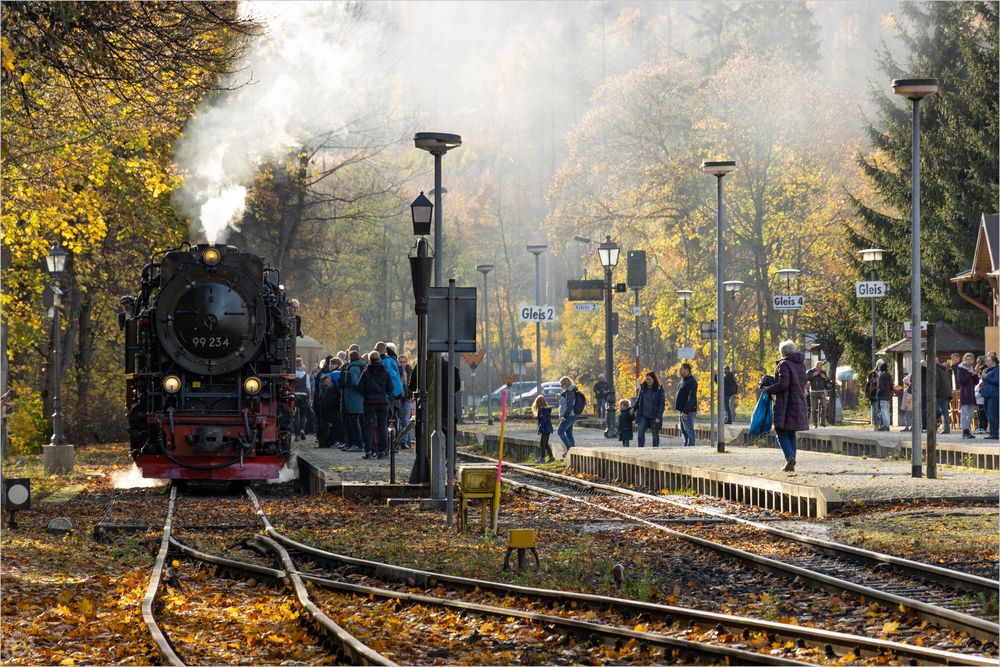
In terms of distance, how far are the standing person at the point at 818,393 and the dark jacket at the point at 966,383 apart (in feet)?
26.8

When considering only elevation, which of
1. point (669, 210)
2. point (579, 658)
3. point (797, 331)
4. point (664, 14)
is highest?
point (664, 14)

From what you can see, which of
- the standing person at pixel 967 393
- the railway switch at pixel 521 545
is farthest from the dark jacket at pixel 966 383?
the railway switch at pixel 521 545

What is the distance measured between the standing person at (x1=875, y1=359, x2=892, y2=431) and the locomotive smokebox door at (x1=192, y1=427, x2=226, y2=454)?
16377mm

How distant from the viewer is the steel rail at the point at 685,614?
8.44 metres

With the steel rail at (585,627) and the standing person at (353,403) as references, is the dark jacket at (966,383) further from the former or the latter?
the steel rail at (585,627)

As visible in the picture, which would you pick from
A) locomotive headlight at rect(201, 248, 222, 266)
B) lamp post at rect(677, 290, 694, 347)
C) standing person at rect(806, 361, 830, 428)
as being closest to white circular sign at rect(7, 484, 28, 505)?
locomotive headlight at rect(201, 248, 222, 266)

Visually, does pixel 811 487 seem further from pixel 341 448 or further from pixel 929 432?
pixel 341 448

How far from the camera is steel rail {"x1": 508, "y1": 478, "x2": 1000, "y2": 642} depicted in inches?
366

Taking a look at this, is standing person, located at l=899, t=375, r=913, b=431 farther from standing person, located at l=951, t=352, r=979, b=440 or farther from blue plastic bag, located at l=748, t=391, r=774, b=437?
blue plastic bag, located at l=748, t=391, r=774, b=437

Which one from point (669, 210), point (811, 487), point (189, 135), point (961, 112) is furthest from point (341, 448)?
point (669, 210)

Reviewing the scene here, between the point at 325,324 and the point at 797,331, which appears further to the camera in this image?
the point at 325,324

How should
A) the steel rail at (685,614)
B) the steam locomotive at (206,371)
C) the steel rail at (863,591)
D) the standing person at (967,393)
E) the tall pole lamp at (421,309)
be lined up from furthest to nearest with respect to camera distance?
1. the standing person at (967,393)
2. the steam locomotive at (206,371)
3. the tall pole lamp at (421,309)
4. the steel rail at (863,591)
5. the steel rail at (685,614)

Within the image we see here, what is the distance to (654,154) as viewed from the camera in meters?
59.5

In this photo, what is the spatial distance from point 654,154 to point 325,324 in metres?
20.1
